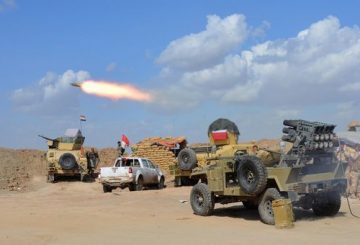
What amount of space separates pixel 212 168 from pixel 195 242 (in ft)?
15.0

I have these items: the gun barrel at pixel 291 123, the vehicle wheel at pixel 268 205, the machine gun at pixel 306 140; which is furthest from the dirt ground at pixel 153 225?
the gun barrel at pixel 291 123

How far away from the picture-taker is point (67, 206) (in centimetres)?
1873

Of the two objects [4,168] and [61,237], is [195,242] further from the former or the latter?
[4,168]

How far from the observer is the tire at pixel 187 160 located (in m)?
27.5

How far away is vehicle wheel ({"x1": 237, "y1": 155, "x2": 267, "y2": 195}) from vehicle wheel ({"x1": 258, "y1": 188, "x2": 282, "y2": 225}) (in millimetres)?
181

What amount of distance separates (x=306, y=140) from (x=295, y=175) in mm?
860

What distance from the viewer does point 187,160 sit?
27.7 m

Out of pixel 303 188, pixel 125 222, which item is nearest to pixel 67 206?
pixel 125 222

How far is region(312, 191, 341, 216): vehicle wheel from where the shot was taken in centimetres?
1433

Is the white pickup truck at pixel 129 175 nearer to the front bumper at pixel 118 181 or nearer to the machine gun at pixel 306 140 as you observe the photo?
the front bumper at pixel 118 181

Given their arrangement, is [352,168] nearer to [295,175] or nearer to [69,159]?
[295,175]

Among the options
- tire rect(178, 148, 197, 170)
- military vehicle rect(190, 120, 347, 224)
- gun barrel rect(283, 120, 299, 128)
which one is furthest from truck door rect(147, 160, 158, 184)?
gun barrel rect(283, 120, 299, 128)

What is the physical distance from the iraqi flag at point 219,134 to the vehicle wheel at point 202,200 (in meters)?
11.8

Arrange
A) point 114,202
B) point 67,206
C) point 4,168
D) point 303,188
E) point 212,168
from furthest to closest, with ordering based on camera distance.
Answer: point 4,168 → point 114,202 → point 67,206 → point 212,168 → point 303,188
